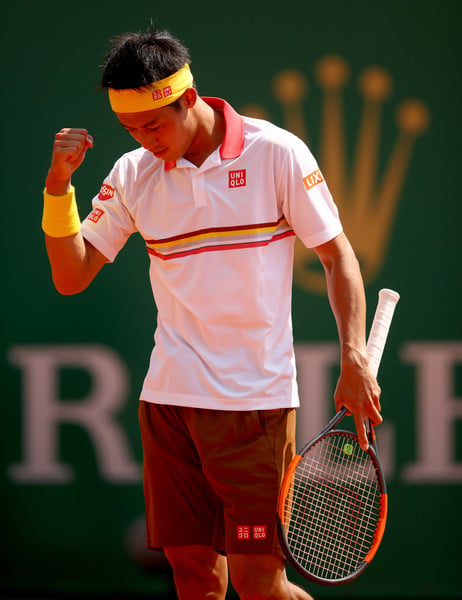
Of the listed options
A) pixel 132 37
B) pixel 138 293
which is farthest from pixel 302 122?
pixel 132 37

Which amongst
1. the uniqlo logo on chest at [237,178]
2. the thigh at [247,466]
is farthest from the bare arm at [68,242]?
the thigh at [247,466]

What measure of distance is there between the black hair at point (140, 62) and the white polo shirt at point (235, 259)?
0.77 ft

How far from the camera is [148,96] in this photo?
2732mm

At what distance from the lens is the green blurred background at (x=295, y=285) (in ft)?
14.2

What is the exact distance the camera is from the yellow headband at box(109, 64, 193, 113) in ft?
8.96

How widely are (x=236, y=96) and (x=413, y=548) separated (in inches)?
84.1

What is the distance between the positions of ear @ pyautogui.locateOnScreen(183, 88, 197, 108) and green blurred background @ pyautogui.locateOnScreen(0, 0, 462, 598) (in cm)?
157

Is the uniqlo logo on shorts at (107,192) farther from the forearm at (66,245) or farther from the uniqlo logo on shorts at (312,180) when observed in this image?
the uniqlo logo on shorts at (312,180)

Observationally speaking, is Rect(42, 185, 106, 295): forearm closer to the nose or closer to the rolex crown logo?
the nose

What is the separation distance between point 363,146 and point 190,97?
5.53ft

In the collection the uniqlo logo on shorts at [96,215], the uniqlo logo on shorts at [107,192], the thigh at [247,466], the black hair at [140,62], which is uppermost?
the black hair at [140,62]

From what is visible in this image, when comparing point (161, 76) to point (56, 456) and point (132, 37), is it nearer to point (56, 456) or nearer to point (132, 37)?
point (132, 37)

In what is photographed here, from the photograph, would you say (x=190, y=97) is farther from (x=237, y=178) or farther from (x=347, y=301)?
(x=347, y=301)

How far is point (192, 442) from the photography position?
9.59ft
